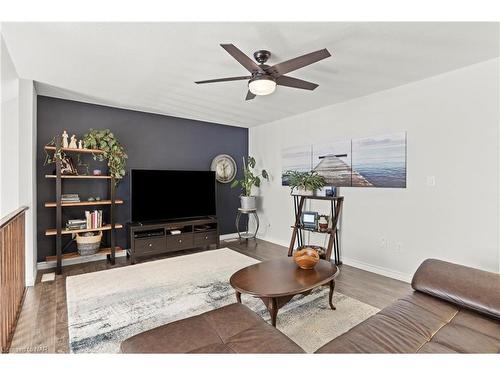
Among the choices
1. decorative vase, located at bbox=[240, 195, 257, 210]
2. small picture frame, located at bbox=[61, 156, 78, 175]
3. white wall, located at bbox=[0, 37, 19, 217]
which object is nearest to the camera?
white wall, located at bbox=[0, 37, 19, 217]

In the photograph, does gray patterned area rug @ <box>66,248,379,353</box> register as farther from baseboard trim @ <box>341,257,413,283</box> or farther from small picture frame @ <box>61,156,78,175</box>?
small picture frame @ <box>61,156,78,175</box>

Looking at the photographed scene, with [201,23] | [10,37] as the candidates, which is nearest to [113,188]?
[10,37]

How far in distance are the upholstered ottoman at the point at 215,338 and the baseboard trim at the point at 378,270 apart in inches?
95.0

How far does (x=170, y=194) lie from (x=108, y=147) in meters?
1.12

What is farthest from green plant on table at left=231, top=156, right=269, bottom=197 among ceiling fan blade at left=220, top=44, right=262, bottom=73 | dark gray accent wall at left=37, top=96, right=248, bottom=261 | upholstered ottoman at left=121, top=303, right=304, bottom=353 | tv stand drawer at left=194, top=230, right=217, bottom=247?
upholstered ottoman at left=121, top=303, right=304, bottom=353

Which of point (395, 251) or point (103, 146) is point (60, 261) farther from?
point (395, 251)

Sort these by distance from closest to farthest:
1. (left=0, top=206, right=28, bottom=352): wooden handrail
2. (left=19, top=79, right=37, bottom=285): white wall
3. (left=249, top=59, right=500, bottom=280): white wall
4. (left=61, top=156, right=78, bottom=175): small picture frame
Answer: (left=0, top=206, right=28, bottom=352): wooden handrail < (left=249, top=59, right=500, bottom=280): white wall < (left=19, top=79, right=37, bottom=285): white wall < (left=61, top=156, right=78, bottom=175): small picture frame

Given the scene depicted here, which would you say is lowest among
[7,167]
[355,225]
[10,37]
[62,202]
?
[355,225]

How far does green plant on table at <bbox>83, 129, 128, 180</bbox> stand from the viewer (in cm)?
363

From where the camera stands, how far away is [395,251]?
10.8ft

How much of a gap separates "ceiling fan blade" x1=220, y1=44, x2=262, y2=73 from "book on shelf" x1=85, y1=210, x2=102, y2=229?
2.97m

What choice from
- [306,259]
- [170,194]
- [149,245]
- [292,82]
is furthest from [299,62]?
[149,245]

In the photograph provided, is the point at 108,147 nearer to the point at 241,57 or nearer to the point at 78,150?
the point at 78,150

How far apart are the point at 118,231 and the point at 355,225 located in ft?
11.7
